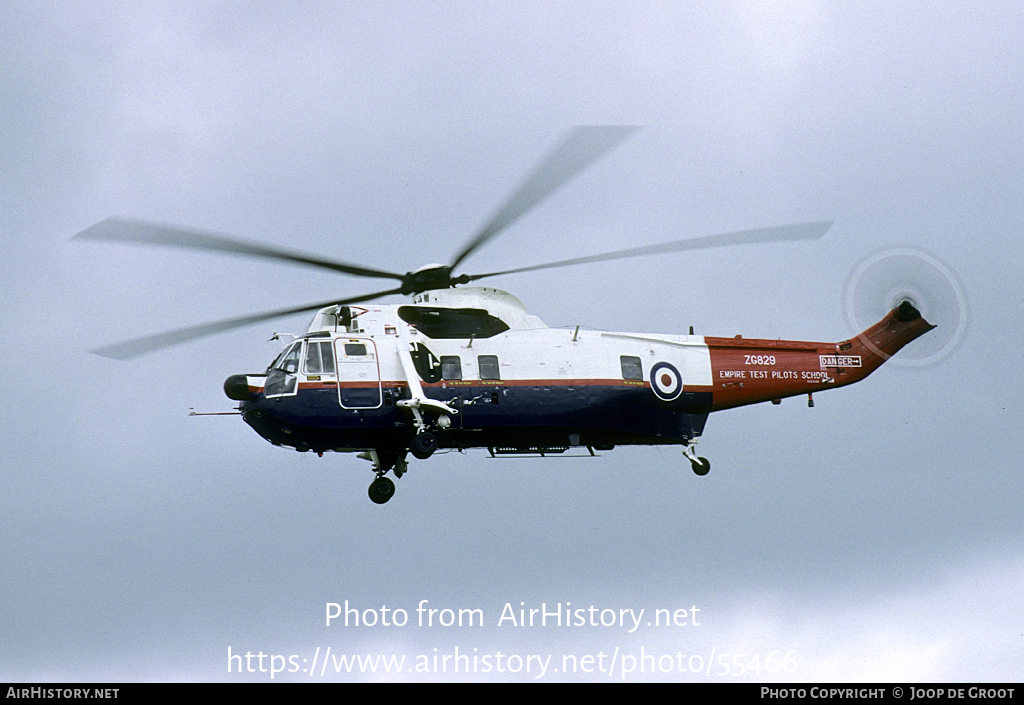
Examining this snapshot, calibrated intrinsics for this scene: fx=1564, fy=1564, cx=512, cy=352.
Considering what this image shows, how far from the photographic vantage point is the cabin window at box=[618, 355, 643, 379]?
41000 mm

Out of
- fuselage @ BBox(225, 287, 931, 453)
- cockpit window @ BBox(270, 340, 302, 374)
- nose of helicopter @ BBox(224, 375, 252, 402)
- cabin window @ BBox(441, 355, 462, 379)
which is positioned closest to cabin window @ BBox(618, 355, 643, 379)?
fuselage @ BBox(225, 287, 931, 453)

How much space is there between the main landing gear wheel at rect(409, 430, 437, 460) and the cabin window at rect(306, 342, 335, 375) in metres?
2.75

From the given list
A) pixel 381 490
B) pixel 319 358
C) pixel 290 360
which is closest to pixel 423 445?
pixel 381 490

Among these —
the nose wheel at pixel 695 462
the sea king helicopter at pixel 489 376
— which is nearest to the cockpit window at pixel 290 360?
the sea king helicopter at pixel 489 376

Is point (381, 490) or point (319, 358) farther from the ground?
point (319, 358)

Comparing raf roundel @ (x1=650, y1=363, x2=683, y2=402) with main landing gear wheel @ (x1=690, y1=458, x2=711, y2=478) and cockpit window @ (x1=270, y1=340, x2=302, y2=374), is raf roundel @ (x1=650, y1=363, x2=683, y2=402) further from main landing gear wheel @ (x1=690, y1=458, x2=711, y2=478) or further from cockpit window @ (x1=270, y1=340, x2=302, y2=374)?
cockpit window @ (x1=270, y1=340, x2=302, y2=374)

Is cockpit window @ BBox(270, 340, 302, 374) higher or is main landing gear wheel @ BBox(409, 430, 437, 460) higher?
cockpit window @ BBox(270, 340, 302, 374)

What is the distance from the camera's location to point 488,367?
4000 centimetres

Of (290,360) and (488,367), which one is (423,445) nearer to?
(488,367)

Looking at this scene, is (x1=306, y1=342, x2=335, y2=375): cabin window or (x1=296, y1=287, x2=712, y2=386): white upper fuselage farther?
(x1=296, y1=287, x2=712, y2=386): white upper fuselage

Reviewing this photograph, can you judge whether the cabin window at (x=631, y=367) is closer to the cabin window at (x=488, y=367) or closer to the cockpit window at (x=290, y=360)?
the cabin window at (x=488, y=367)

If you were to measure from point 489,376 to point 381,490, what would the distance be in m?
4.01
